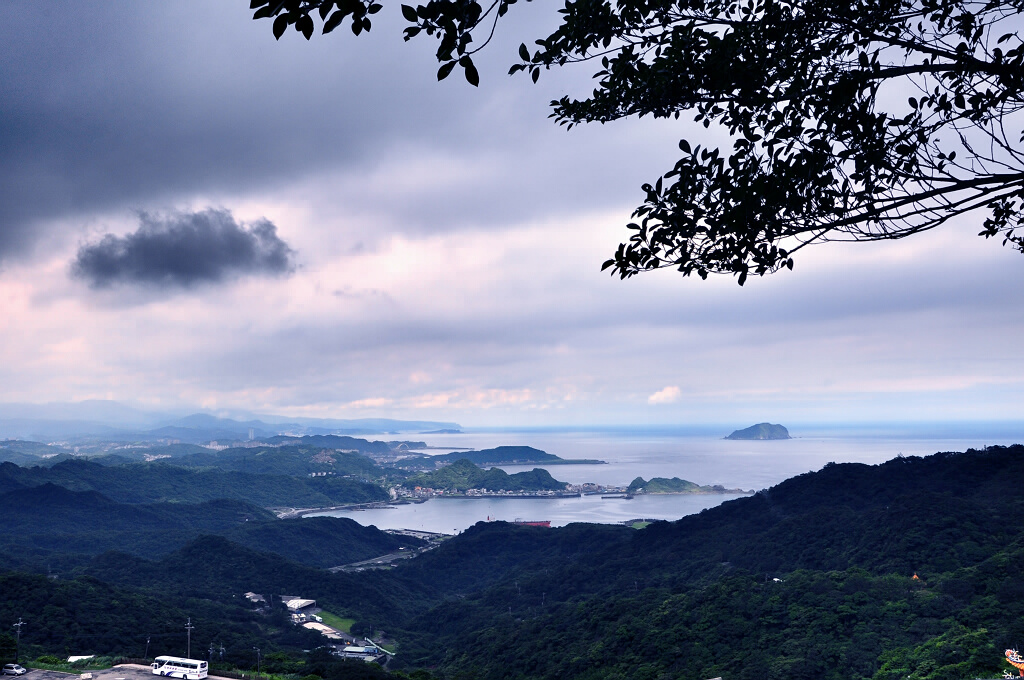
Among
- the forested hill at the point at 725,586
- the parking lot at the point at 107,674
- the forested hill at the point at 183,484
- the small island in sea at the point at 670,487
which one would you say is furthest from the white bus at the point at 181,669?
the small island in sea at the point at 670,487

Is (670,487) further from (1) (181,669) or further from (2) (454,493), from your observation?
(1) (181,669)

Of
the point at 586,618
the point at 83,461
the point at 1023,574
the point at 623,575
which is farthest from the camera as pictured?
the point at 83,461

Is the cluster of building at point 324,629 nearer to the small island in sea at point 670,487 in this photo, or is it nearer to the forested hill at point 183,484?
the forested hill at point 183,484

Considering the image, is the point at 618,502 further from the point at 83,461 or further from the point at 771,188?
the point at 771,188

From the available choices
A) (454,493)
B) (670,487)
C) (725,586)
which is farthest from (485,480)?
(725,586)

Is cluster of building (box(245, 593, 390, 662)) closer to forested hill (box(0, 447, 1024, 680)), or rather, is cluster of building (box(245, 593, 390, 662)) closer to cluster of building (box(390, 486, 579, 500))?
forested hill (box(0, 447, 1024, 680))

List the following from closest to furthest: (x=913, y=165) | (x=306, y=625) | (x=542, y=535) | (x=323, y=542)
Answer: (x=913, y=165)
(x=306, y=625)
(x=542, y=535)
(x=323, y=542)

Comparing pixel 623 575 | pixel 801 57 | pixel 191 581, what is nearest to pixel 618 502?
pixel 623 575

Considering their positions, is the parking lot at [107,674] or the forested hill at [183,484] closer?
the parking lot at [107,674]
